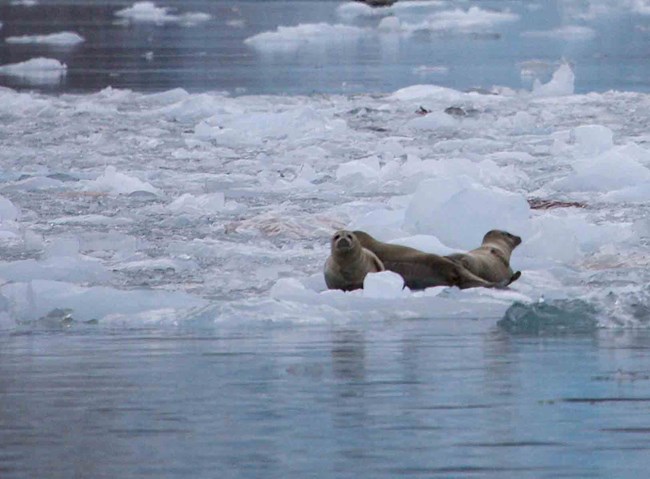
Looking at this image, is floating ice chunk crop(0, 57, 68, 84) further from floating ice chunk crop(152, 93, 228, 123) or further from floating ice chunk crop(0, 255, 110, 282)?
floating ice chunk crop(0, 255, 110, 282)

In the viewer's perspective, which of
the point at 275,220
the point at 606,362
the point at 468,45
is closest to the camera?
the point at 606,362

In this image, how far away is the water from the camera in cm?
439

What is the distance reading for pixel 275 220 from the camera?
9.27m

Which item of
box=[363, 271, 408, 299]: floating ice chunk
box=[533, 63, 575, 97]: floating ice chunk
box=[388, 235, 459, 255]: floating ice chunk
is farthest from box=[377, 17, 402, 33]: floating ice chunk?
box=[363, 271, 408, 299]: floating ice chunk

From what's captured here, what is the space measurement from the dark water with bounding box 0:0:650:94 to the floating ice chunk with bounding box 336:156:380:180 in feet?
29.9

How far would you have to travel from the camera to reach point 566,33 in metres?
36.5

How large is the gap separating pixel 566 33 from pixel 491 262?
29.7 meters

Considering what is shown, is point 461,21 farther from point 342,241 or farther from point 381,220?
point 342,241

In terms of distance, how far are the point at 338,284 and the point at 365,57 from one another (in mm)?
22244

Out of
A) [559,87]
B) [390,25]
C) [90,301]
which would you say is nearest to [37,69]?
[559,87]

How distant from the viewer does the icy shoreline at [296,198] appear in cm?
687

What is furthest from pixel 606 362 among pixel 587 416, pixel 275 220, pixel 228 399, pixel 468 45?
pixel 468 45

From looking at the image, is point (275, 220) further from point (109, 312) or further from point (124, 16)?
point (124, 16)

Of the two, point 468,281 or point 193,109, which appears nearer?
point 468,281
